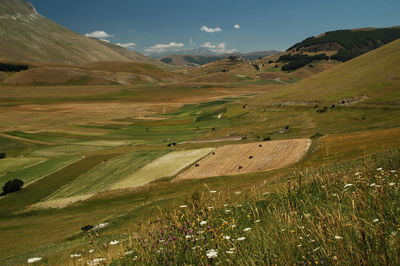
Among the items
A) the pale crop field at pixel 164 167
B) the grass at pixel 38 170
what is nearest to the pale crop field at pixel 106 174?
the pale crop field at pixel 164 167

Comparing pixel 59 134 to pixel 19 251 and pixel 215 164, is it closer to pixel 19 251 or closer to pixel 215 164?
pixel 215 164

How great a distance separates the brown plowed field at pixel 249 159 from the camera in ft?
164

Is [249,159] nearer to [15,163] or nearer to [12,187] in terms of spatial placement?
[12,187]

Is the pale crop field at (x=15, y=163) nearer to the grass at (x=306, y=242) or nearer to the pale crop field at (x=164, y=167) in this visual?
the pale crop field at (x=164, y=167)

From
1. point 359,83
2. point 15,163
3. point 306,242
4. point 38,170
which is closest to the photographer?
point 306,242

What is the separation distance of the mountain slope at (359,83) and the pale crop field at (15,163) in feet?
268

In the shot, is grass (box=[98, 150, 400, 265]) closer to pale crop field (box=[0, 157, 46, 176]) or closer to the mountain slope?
pale crop field (box=[0, 157, 46, 176])

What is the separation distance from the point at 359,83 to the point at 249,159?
71519 mm

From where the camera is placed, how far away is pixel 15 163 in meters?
71.3

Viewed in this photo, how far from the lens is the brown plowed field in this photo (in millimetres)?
50134

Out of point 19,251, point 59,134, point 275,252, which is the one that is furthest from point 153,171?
point 59,134

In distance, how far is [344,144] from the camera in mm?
51562

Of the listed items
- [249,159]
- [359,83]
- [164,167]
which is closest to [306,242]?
[249,159]

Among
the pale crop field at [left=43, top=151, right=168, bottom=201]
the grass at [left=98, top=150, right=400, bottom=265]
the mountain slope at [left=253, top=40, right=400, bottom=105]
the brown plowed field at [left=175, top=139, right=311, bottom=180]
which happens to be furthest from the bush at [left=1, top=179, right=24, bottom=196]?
the mountain slope at [left=253, top=40, right=400, bottom=105]
